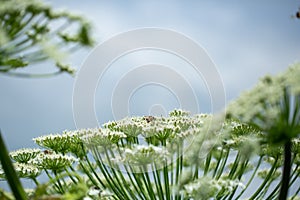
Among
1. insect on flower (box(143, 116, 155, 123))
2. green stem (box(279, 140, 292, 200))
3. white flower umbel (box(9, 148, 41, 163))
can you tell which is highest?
white flower umbel (box(9, 148, 41, 163))

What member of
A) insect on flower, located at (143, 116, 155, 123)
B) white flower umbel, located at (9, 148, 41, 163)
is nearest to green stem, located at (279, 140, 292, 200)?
insect on flower, located at (143, 116, 155, 123)

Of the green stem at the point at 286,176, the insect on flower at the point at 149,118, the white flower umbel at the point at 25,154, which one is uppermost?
the white flower umbel at the point at 25,154

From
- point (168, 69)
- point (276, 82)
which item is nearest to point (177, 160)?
point (168, 69)

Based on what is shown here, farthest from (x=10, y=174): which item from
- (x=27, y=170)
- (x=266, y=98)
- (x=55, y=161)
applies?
(x=27, y=170)

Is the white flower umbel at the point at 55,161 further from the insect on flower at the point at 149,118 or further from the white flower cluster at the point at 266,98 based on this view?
the white flower cluster at the point at 266,98

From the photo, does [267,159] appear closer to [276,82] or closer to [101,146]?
[101,146]

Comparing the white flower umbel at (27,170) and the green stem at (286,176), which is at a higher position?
the white flower umbel at (27,170)

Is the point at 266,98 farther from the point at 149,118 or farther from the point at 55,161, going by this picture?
the point at 55,161

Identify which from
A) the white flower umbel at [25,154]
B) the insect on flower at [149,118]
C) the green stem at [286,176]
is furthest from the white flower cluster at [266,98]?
the white flower umbel at [25,154]

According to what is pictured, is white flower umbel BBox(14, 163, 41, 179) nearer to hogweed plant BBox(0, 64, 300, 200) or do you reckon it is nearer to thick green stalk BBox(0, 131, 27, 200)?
hogweed plant BBox(0, 64, 300, 200)
